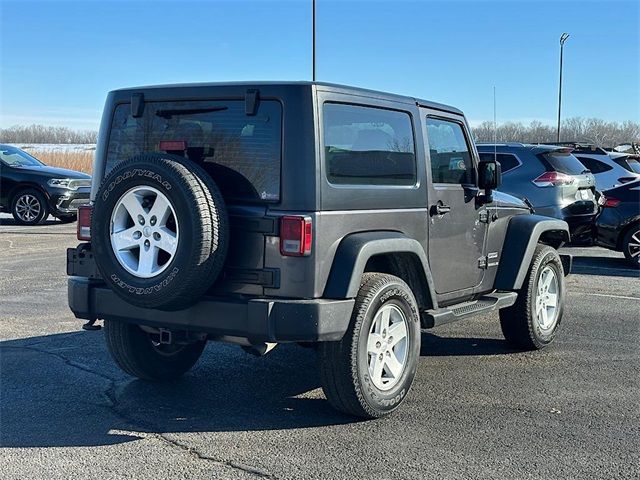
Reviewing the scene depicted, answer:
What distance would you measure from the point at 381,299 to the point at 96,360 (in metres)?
2.58

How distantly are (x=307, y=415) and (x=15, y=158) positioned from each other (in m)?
13.3

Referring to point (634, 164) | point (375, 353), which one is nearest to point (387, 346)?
point (375, 353)

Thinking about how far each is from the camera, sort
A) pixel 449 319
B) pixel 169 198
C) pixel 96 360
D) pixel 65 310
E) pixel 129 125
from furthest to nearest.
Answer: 1. pixel 65 310
2. pixel 96 360
3. pixel 449 319
4. pixel 129 125
5. pixel 169 198

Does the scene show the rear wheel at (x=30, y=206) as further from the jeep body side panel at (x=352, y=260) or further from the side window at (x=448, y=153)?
the jeep body side panel at (x=352, y=260)

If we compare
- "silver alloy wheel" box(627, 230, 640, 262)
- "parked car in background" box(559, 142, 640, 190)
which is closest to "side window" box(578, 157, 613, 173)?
"parked car in background" box(559, 142, 640, 190)

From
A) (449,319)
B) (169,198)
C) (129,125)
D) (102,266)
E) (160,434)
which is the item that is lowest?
(160,434)

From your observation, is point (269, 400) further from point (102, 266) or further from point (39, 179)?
point (39, 179)

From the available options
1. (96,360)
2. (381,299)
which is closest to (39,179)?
(96,360)

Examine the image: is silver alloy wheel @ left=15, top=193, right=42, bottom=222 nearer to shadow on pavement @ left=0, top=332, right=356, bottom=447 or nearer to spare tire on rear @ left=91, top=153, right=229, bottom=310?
shadow on pavement @ left=0, top=332, right=356, bottom=447

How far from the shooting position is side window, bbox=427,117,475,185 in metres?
5.39

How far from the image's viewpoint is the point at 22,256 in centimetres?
1135

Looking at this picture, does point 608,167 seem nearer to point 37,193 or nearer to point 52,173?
point 52,173

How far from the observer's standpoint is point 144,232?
14.0ft

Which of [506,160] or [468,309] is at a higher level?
[506,160]
